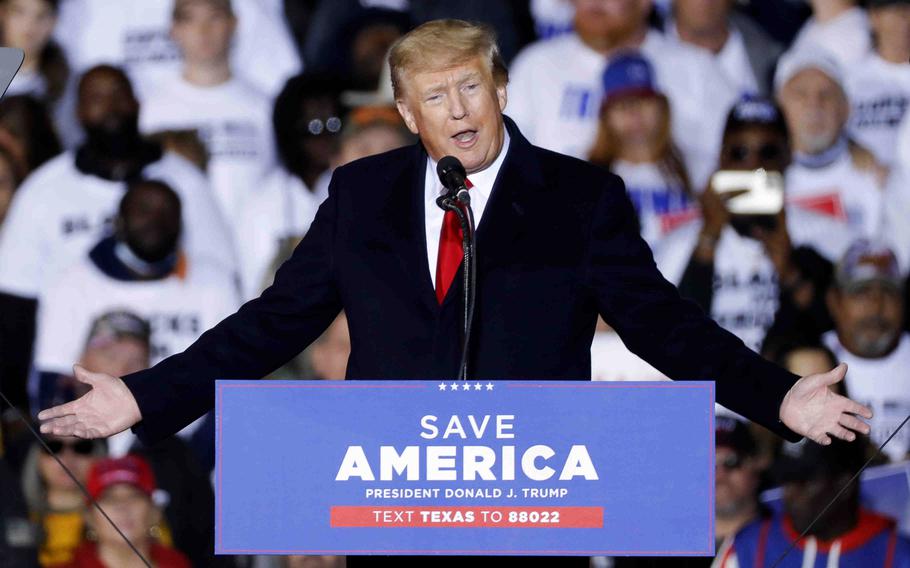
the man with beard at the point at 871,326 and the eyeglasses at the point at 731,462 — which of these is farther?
the man with beard at the point at 871,326

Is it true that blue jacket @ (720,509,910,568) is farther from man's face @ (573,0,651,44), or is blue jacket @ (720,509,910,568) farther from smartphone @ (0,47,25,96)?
smartphone @ (0,47,25,96)

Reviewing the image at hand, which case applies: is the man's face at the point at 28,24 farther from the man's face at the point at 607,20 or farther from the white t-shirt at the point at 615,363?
the white t-shirt at the point at 615,363

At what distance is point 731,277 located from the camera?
174 inches

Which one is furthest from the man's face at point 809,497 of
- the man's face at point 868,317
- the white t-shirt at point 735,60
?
the white t-shirt at point 735,60

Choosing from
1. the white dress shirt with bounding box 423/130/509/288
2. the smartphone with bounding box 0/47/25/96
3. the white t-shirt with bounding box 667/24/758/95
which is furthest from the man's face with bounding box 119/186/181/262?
the white dress shirt with bounding box 423/130/509/288

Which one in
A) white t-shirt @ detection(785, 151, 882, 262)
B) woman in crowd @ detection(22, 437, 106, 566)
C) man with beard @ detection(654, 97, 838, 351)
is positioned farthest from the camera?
white t-shirt @ detection(785, 151, 882, 262)

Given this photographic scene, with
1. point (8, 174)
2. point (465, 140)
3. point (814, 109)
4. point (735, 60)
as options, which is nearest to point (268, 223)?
point (8, 174)

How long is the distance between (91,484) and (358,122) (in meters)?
1.32

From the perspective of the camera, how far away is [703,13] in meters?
4.62

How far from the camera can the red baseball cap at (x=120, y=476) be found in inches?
167

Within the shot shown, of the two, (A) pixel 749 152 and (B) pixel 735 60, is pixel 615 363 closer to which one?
(A) pixel 749 152

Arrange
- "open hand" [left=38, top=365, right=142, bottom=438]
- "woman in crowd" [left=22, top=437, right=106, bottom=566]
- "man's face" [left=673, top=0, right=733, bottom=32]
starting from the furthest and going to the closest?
"man's face" [left=673, top=0, right=733, bottom=32]
"woman in crowd" [left=22, top=437, right=106, bottom=566]
"open hand" [left=38, top=365, right=142, bottom=438]

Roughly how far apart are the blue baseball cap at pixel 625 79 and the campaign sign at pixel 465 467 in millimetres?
2773

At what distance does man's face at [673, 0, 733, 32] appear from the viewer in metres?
4.62
